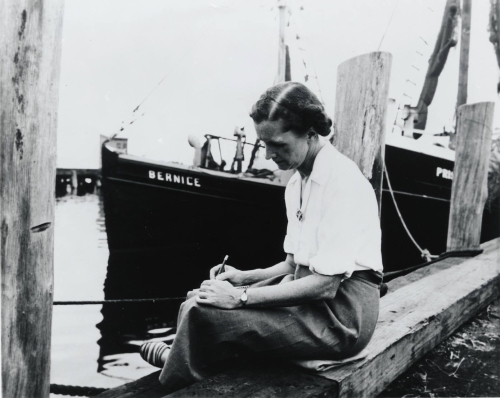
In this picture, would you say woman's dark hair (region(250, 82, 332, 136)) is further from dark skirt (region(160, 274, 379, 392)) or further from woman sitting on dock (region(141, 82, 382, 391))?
dark skirt (region(160, 274, 379, 392))

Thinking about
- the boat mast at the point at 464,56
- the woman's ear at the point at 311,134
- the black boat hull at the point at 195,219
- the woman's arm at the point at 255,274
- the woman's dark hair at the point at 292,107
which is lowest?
the black boat hull at the point at 195,219

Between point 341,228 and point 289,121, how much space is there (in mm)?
425

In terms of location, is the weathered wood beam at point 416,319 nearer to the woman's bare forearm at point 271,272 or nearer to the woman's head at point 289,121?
the woman's bare forearm at point 271,272

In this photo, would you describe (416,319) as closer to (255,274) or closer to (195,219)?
(255,274)

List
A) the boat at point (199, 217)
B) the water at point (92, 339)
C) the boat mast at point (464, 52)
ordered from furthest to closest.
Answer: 1. the boat mast at point (464, 52)
2. the boat at point (199, 217)
3. the water at point (92, 339)

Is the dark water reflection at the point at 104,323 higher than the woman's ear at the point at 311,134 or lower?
lower

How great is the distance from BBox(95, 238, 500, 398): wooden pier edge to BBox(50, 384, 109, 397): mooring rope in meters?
2.55

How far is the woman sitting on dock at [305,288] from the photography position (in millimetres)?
1604

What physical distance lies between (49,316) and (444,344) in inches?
79.3

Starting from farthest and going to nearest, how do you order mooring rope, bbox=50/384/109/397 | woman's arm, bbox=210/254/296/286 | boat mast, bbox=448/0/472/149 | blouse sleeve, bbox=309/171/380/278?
boat mast, bbox=448/0/472/149 → mooring rope, bbox=50/384/109/397 → woman's arm, bbox=210/254/296/286 → blouse sleeve, bbox=309/171/380/278

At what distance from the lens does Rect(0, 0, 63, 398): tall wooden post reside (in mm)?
1573

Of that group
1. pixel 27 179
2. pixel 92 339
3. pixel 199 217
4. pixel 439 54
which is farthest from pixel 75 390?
pixel 439 54

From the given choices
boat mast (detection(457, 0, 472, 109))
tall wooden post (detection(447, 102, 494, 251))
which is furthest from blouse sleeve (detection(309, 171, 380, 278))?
boat mast (detection(457, 0, 472, 109))

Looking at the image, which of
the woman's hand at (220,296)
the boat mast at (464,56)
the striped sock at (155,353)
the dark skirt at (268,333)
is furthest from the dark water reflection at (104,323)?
the boat mast at (464,56)
